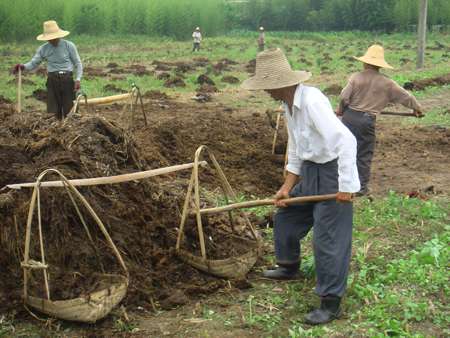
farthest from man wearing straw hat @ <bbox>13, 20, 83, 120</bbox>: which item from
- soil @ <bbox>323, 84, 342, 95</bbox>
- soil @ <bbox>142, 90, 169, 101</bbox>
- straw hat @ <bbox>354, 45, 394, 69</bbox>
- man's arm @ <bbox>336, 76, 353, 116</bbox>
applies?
soil @ <bbox>323, 84, 342, 95</bbox>

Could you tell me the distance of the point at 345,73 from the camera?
64.9ft

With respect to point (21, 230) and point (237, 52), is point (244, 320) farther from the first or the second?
point (237, 52)

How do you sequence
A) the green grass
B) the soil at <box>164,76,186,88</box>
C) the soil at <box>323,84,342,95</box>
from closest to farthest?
the green grass < the soil at <box>323,84,342,95</box> < the soil at <box>164,76,186,88</box>

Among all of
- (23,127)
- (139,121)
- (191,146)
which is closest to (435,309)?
(23,127)

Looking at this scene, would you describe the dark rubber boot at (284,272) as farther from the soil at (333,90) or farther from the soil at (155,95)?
the soil at (333,90)

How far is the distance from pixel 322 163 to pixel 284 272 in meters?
1.03

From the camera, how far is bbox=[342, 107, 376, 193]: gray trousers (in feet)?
23.4

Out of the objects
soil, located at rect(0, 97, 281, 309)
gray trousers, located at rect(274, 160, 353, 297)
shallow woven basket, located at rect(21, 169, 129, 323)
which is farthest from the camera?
soil, located at rect(0, 97, 281, 309)

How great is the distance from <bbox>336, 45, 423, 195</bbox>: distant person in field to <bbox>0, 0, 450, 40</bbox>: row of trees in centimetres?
2408

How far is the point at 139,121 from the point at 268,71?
6.23 m

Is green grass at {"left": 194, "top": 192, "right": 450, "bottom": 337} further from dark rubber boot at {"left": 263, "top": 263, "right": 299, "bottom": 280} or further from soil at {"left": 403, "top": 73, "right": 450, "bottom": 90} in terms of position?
soil at {"left": 403, "top": 73, "right": 450, "bottom": 90}

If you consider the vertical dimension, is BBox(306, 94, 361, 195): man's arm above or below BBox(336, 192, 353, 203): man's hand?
above

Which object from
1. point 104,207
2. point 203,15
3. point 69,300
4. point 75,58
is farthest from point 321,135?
point 203,15

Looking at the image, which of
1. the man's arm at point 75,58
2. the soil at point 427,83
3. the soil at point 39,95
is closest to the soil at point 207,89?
the soil at point 39,95
